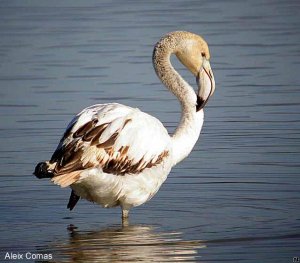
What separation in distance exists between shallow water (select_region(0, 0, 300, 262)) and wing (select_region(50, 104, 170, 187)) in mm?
664

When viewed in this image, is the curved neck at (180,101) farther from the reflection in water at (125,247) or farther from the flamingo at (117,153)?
the reflection in water at (125,247)

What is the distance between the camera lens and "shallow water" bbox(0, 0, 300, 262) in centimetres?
1106

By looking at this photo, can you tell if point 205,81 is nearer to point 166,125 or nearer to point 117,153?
point 117,153

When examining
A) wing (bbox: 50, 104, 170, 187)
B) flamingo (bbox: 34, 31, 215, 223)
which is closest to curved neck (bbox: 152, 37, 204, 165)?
flamingo (bbox: 34, 31, 215, 223)

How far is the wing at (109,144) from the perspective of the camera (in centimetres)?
1101

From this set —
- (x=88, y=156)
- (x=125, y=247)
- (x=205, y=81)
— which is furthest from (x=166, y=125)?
(x=125, y=247)

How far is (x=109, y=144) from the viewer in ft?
36.9

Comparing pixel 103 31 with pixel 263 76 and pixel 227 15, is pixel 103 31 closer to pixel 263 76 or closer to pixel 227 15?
pixel 227 15

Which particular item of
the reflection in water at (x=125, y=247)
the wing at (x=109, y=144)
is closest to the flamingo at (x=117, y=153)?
the wing at (x=109, y=144)

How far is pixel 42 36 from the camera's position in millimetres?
22859

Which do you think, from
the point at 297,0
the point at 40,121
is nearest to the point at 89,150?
the point at 40,121

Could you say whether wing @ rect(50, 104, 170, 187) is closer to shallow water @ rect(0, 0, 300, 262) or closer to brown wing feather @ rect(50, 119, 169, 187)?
brown wing feather @ rect(50, 119, 169, 187)

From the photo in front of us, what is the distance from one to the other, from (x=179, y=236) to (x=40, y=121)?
5.26 metres

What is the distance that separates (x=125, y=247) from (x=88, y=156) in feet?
2.99
